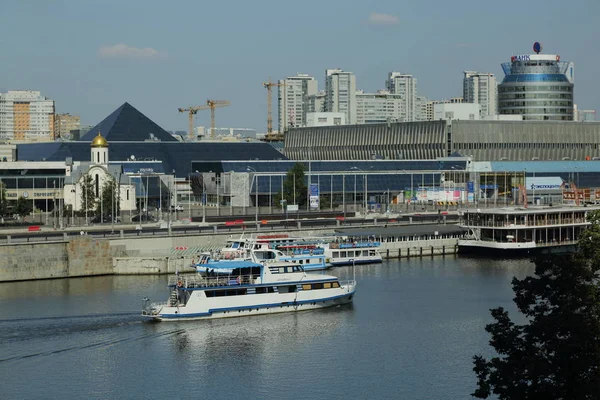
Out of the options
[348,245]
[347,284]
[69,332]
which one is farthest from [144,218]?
[69,332]

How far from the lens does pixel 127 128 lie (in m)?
167

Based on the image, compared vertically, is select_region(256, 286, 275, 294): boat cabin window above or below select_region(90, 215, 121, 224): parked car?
below

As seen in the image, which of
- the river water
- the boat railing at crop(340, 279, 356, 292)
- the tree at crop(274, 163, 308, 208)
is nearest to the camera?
the river water

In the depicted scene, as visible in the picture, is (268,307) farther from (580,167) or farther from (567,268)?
(580,167)

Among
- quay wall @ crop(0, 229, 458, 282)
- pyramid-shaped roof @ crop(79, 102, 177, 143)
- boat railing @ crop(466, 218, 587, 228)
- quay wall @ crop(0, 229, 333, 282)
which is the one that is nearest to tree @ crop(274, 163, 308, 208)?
pyramid-shaped roof @ crop(79, 102, 177, 143)

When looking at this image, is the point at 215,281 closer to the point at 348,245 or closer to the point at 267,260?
the point at 267,260

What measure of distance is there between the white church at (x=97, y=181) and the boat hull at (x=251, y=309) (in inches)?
2219

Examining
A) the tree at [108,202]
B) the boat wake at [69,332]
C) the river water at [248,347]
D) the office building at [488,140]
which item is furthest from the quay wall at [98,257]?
the office building at [488,140]

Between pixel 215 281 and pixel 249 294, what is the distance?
217cm

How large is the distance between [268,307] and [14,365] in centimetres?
1841

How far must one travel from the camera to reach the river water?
168 ft

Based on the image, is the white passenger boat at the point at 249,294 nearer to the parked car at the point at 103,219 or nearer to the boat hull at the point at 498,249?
the boat hull at the point at 498,249

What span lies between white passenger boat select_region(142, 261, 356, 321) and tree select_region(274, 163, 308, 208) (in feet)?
211

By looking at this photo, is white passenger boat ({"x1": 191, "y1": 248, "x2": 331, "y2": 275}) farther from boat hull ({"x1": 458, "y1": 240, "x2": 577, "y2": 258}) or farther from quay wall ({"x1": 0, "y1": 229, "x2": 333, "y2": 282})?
boat hull ({"x1": 458, "y1": 240, "x2": 577, "y2": 258})
